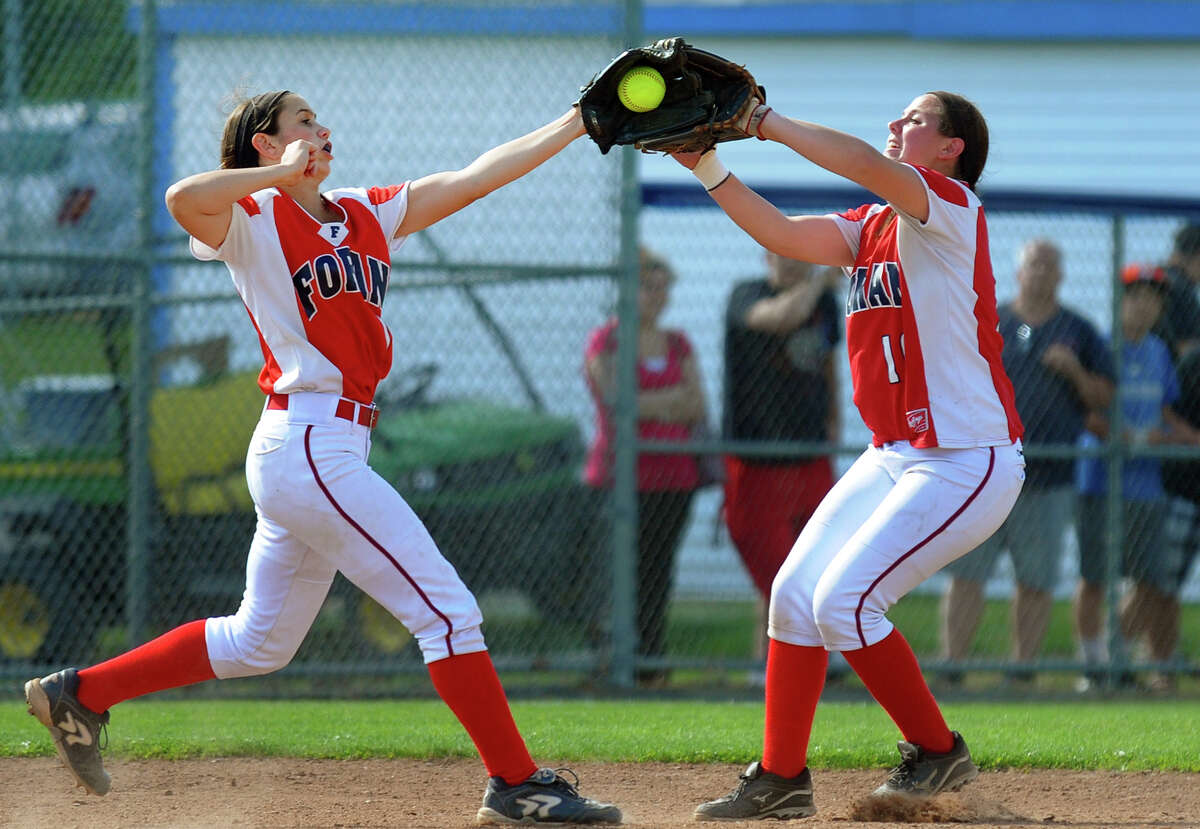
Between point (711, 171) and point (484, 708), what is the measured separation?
1677mm

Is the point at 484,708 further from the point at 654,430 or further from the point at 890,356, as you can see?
the point at 654,430

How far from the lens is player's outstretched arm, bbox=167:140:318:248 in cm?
360

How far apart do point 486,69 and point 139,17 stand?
5.56 feet

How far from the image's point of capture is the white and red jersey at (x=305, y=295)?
147 inches

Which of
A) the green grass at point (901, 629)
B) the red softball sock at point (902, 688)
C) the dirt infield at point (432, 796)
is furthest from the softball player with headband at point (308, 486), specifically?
the green grass at point (901, 629)

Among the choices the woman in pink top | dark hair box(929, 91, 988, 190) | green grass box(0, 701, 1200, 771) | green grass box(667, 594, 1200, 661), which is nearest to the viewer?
dark hair box(929, 91, 988, 190)

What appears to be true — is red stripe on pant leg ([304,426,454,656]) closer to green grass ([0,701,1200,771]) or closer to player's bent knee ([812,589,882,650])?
player's bent knee ([812,589,882,650])

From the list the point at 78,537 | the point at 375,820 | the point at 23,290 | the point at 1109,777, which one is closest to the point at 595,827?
the point at 375,820

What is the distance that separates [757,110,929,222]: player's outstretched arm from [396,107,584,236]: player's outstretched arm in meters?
0.58

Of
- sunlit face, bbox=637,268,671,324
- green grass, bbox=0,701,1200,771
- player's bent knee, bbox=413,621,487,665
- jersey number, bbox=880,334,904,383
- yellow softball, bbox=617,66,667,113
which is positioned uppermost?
yellow softball, bbox=617,66,667,113

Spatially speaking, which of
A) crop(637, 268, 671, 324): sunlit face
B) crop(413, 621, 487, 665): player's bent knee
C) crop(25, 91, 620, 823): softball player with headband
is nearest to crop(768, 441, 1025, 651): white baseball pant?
crop(25, 91, 620, 823): softball player with headband

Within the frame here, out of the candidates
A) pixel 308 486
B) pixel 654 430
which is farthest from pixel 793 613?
pixel 654 430

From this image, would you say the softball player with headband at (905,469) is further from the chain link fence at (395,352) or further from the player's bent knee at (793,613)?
the chain link fence at (395,352)

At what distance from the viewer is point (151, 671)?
13.1ft
